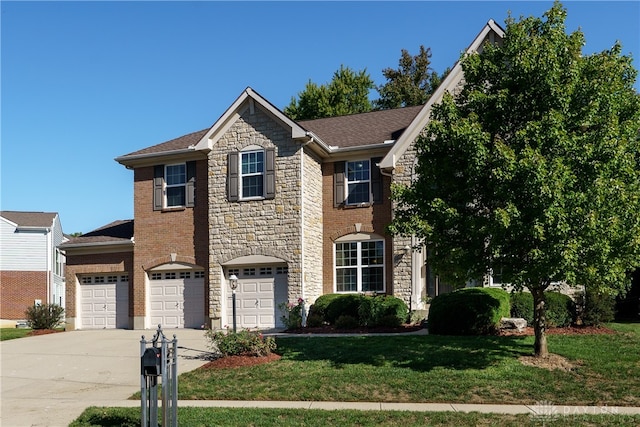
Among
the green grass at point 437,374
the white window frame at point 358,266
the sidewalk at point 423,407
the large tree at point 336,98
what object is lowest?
the sidewalk at point 423,407

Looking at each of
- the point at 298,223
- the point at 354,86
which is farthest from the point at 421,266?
the point at 354,86

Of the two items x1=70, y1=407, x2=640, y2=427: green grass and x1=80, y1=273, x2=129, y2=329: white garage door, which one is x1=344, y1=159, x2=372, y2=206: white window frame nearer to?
x1=80, y1=273, x2=129, y2=329: white garage door

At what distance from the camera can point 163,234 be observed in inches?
939

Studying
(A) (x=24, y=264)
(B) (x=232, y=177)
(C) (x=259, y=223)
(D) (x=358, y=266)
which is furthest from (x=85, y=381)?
(A) (x=24, y=264)

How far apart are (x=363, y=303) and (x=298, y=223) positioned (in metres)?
3.75

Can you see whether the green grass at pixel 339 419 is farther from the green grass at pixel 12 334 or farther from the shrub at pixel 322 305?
the green grass at pixel 12 334

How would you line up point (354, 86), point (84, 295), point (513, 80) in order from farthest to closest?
point (354, 86), point (84, 295), point (513, 80)

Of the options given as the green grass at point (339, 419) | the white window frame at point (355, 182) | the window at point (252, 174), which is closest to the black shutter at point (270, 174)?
the window at point (252, 174)

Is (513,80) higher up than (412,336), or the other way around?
(513,80)

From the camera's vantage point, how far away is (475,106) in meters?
13.7

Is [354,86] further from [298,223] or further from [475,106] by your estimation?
[475,106]

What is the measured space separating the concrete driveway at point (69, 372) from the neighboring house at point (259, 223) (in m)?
2.31

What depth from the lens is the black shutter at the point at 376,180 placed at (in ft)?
73.4

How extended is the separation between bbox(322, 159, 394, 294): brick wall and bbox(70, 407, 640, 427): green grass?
1161cm
